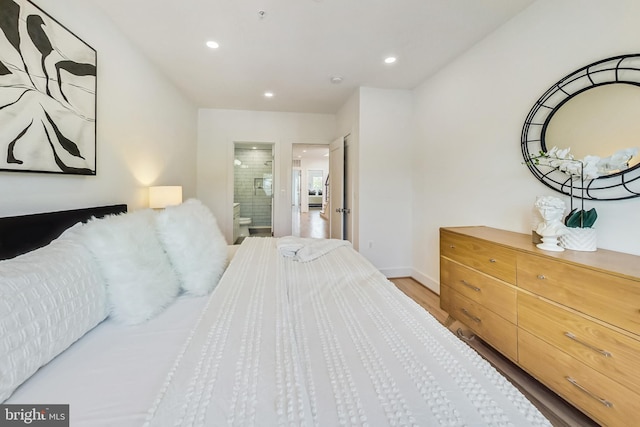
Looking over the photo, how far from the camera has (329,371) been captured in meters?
0.70

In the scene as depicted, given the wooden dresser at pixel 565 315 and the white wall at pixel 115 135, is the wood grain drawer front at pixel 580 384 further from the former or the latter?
the white wall at pixel 115 135

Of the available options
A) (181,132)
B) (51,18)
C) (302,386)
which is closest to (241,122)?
(181,132)

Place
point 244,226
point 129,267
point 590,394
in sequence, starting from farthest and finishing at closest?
point 244,226
point 590,394
point 129,267

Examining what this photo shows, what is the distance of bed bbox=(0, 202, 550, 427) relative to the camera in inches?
22.6

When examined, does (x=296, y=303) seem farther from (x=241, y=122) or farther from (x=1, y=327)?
(x=241, y=122)

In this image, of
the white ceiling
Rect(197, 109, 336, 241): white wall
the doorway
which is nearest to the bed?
Rect(197, 109, 336, 241): white wall

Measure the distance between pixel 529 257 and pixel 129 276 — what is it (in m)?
2.11

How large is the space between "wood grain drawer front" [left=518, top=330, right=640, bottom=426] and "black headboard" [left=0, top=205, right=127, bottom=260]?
280cm

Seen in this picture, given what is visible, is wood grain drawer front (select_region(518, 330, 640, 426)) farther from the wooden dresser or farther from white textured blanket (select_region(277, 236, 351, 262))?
white textured blanket (select_region(277, 236, 351, 262))

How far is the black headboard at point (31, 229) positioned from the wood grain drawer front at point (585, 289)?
2736 mm

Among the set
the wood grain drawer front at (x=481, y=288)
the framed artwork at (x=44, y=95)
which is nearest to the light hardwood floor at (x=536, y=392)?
the wood grain drawer front at (x=481, y=288)

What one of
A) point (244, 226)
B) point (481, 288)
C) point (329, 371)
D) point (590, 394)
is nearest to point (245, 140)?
point (244, 226)

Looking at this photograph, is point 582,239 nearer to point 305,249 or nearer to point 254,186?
point 305,249

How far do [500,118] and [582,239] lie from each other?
1.23 meters
